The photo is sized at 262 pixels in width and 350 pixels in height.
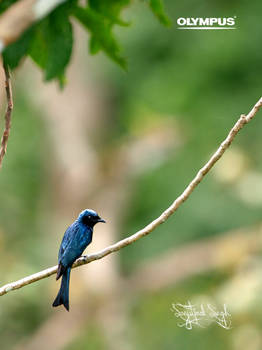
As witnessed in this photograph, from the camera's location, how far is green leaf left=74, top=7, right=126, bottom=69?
229 cm

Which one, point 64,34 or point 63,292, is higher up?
point 64,34

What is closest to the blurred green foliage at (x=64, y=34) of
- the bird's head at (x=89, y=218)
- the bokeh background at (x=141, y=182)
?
the bird's head at (x=89, y=218)

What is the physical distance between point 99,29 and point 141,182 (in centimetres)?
1228

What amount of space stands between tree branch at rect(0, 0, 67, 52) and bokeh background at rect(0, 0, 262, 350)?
6.17 metres

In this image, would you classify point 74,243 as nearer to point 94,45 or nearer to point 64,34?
point 64,34

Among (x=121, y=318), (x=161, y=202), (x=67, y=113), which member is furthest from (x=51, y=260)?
(x=67, y=113)

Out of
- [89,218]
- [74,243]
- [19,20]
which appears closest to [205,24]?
[89,218]

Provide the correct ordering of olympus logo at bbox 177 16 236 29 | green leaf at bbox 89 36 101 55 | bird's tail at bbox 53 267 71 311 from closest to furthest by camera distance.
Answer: bird's tail at bbox 53 267 71 311 < green leaf at bbox 89 36 101 55 < olympus logo at bbox 177 16 236 29

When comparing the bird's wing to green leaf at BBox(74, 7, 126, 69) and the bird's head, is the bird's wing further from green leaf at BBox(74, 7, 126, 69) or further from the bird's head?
green leaf at BBox(74, 7, 126, 69)

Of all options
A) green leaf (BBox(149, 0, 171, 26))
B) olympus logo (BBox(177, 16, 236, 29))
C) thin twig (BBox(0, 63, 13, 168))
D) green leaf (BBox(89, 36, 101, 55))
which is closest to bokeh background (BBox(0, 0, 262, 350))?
olympus logo (BBox(177, 16, 236, 29))

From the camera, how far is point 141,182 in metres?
14.6

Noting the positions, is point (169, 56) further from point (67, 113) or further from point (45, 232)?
point (45, 232)

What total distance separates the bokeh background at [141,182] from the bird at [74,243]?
5.50 meters

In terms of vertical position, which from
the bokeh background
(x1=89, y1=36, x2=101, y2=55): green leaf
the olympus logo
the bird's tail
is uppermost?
(x1=89, y1=36, x2=101, y2=55): green leaf
